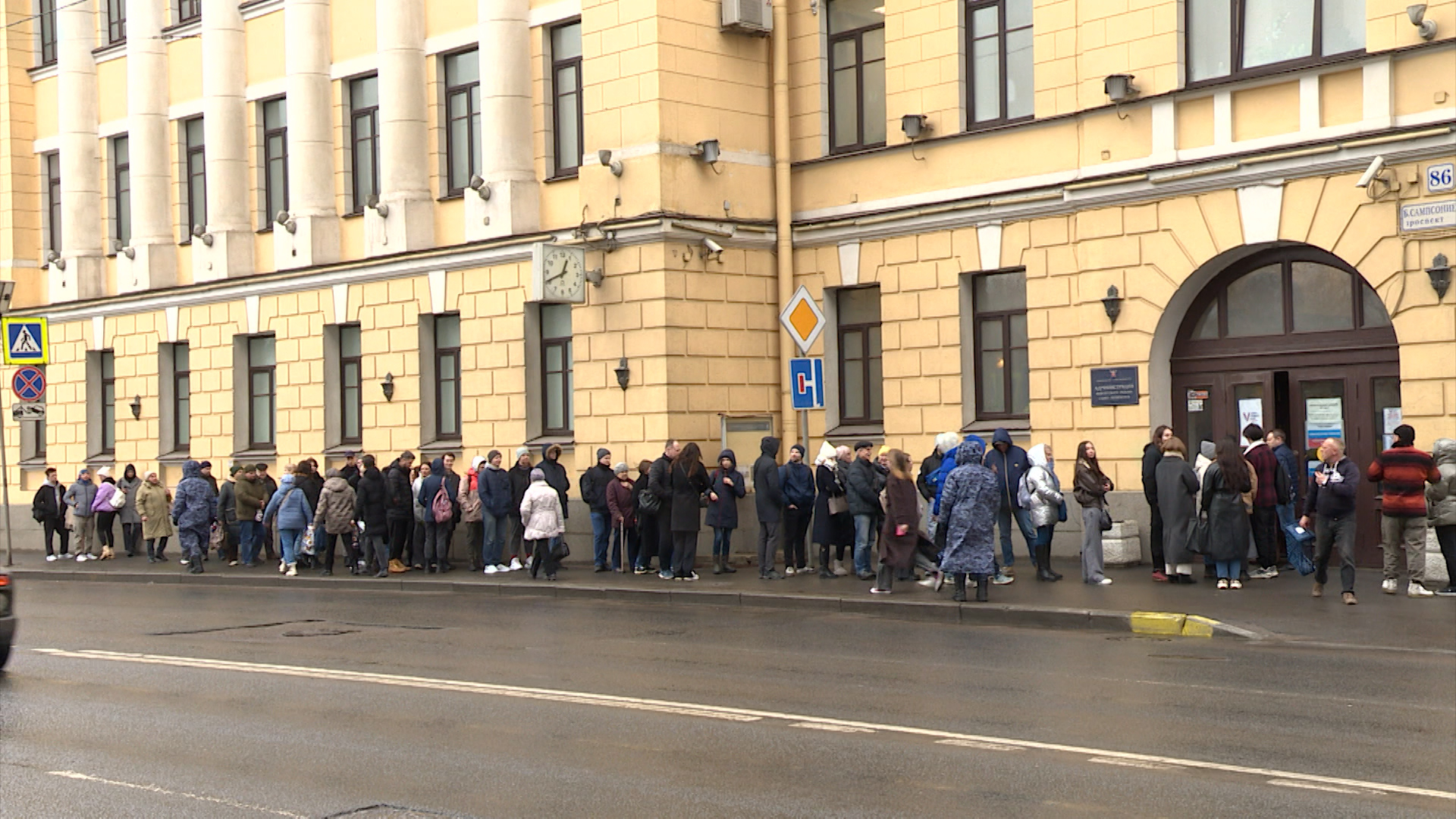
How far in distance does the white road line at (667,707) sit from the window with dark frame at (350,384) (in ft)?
44.1

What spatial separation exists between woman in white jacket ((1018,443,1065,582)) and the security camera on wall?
435 cm

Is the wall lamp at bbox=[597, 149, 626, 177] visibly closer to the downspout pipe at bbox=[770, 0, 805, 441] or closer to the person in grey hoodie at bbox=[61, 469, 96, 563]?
the downspout pipe at bbox=[770, 0, 805, 441]

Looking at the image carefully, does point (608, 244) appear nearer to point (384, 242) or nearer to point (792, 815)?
point (384, 242)

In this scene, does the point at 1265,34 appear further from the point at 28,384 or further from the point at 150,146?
the point at 150,146

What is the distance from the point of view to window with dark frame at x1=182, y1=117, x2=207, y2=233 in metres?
31.8

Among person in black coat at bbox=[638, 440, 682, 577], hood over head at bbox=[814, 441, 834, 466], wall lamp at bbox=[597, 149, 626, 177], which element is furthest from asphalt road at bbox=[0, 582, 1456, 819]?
wall lamp at bbox=[597, 149, 626, 177]

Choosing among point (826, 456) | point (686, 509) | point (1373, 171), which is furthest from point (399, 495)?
point (1373, 171)

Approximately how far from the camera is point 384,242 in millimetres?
27562

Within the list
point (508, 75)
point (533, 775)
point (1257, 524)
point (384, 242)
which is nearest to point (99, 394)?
point (384, 242)

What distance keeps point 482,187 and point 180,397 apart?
9.69m

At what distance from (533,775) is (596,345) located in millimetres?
15673

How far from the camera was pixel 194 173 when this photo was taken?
3191 cm

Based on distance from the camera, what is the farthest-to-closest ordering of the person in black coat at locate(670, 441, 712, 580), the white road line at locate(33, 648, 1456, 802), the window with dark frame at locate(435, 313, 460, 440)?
the window with dark frame at locate(435, 313, 460, 440), the person in black coat at locate(670, 441, 712, 580), the white road line at locate(33, 648, 1456, 802)

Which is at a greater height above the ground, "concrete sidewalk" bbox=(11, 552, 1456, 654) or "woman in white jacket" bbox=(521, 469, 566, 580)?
"woman in white jacket" bbox=(521, 469, 566, 580)
